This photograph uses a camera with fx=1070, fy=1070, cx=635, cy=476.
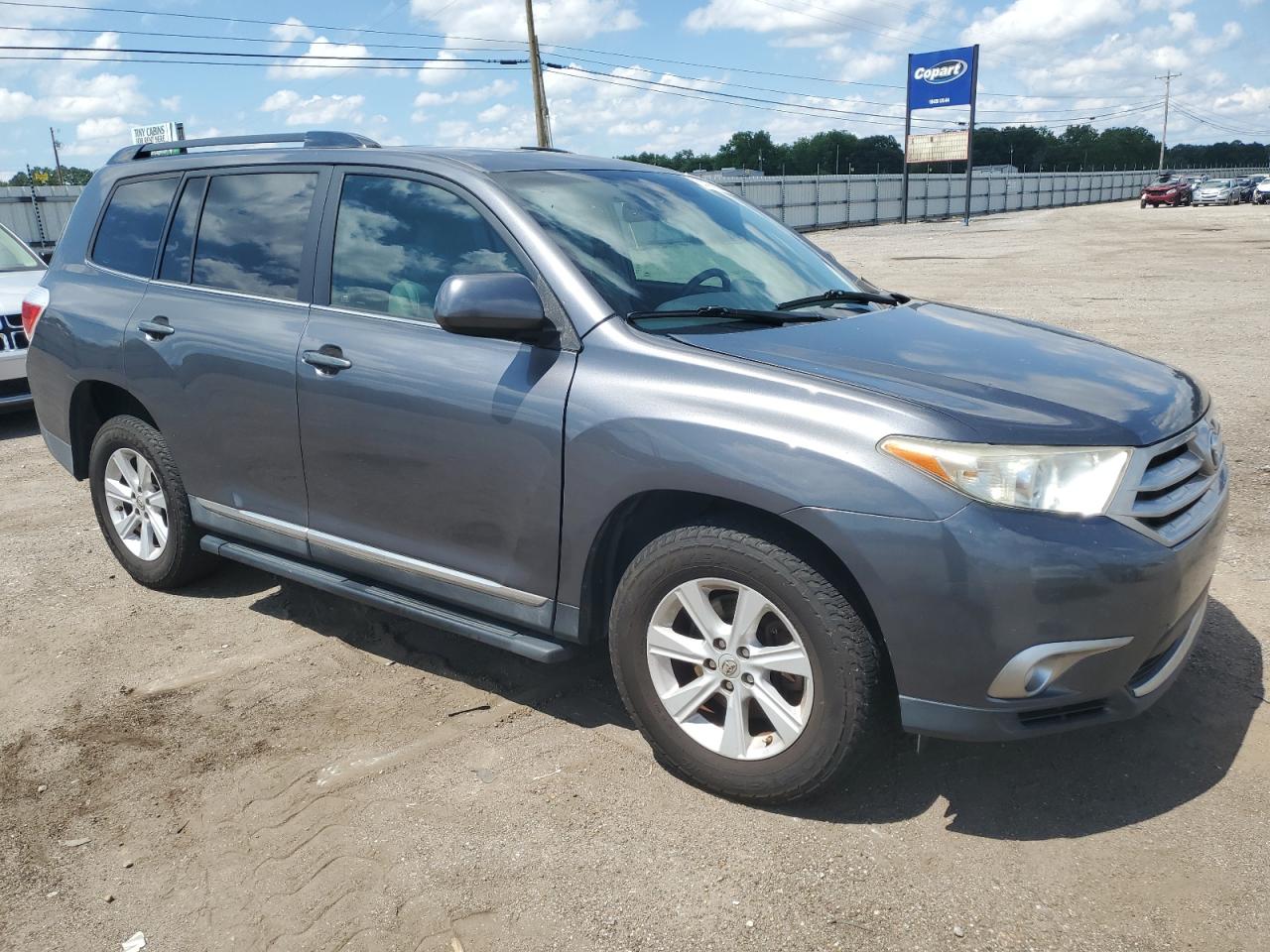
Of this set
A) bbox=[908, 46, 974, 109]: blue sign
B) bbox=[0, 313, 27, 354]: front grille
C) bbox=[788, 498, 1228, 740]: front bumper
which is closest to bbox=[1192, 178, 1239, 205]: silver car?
bbox=[908, 46, 974, 109]: blue sign

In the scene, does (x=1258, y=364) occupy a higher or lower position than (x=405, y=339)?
lower

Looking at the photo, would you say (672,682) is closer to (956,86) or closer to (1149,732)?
(1149,732)

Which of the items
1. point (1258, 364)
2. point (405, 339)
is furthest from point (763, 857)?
point (1258, 364)

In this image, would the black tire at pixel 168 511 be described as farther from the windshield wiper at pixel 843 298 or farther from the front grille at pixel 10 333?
the front grille at pixel 10 333

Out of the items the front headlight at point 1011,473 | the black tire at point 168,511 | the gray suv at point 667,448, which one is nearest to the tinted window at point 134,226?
the gray suv at point 667,448

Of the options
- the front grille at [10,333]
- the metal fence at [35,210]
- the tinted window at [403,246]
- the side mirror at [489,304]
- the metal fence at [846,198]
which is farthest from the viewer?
the metal fence at [846,198]

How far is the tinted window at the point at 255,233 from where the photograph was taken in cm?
402

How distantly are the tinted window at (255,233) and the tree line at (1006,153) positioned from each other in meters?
91.0

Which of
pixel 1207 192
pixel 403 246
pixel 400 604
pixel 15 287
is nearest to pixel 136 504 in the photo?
pixel 400 604

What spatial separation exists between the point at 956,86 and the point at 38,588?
176 ft

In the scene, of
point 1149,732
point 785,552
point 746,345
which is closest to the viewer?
point 785,552

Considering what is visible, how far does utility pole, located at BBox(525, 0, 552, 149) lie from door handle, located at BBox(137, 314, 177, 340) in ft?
115

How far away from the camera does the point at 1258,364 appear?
30.5 feet

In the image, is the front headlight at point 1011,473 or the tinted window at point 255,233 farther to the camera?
the tinted window at point 255,233
